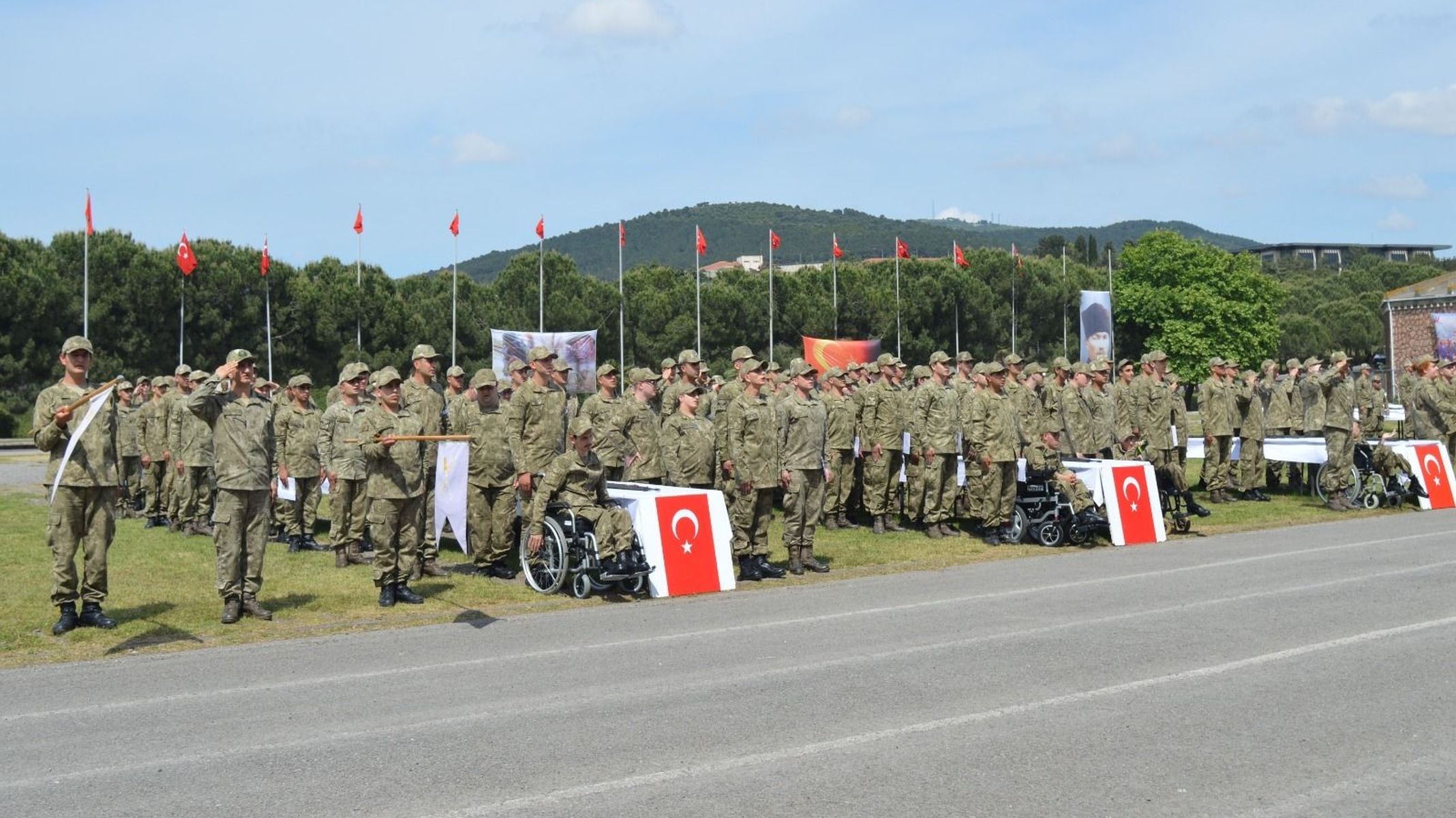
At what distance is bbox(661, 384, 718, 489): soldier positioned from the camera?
536 inches

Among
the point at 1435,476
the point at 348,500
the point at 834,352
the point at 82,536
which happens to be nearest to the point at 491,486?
the point at 348,500

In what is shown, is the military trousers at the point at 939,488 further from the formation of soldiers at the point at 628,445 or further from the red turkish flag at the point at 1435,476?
the red turkish flag at the point at 1435,476

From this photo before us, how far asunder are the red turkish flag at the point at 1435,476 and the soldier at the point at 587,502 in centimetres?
1393

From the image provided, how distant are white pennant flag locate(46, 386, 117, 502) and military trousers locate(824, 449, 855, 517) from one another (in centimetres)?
997

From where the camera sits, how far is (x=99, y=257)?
47.8 meters

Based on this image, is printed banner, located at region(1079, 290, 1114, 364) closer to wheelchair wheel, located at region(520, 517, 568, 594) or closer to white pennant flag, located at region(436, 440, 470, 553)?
wheelchair wheel, located at region(520, 517, 568, 594)

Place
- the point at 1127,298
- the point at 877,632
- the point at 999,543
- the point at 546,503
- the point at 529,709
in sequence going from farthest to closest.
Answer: the point at 1127,298
the point at 999,543
the point at 546,503
the point at 877,632
the point at 529,709

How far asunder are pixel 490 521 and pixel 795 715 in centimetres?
686

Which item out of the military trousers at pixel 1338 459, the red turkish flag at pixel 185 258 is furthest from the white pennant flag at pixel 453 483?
the red turkish flag at pixel 185 258

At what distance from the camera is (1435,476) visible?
19969mm

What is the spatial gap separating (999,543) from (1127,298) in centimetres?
6628

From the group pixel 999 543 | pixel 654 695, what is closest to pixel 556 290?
pixel 999 543

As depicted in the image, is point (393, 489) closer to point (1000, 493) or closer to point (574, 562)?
point (574, 562)

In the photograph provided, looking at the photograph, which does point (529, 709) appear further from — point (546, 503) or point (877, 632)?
point (546, 503)
